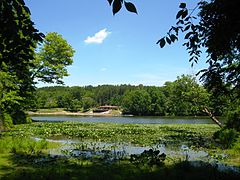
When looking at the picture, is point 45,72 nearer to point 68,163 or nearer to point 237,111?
point 237,111

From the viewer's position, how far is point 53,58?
46.0 meters

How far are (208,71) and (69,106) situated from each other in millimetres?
144005

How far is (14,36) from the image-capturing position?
4.85 m

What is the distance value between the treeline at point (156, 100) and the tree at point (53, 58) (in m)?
5.02

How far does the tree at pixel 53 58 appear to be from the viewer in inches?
1763

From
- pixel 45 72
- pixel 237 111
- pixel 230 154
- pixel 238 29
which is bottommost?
pixel 230 154

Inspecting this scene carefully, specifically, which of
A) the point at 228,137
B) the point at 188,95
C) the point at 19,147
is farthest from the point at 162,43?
→ the point at 188,95

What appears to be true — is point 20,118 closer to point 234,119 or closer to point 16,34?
point 234,119

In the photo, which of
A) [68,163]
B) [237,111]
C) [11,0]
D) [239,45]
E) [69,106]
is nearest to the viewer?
[11,0]

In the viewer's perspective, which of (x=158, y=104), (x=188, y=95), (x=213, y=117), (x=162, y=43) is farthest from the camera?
(x=158, y=104)

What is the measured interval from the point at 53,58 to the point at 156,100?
89.8 metres

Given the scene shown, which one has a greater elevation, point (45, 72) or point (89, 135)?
point (45, 72)

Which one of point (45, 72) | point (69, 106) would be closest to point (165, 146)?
A: point (45, 72)

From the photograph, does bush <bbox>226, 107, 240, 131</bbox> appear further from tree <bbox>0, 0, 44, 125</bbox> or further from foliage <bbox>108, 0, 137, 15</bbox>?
foliage <bbox>108, 0, 137, 15</bbox>
